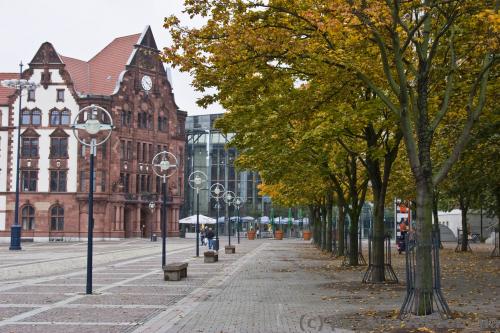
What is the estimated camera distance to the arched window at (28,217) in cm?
7575

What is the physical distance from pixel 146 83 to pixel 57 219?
19.6 metres

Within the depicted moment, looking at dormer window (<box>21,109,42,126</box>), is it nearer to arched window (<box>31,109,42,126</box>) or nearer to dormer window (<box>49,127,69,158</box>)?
arched window (<box>31,109,42,126</box>)

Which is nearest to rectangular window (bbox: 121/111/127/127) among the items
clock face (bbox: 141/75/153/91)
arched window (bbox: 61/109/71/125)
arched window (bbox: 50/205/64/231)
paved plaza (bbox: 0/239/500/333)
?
clock face (bbox: 141/75/153/91)

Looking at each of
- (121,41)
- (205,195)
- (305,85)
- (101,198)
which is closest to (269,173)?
(305,85)

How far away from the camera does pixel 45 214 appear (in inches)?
2975

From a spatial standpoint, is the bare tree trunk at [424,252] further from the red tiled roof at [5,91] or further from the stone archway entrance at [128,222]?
the red tiled roof at [5,91]

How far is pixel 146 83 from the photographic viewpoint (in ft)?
273

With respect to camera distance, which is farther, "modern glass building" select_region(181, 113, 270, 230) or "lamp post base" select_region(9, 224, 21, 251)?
"modern glass building" select_region(181, 113, 270, 230)

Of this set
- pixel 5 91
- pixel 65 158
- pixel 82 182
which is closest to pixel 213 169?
pixel 82 182

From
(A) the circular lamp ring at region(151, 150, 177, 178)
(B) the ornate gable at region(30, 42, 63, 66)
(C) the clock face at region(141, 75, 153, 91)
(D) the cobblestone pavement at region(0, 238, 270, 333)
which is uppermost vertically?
(B) the ornate gable at region(30, 42, 63, 66)

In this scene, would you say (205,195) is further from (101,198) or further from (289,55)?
(289,55)

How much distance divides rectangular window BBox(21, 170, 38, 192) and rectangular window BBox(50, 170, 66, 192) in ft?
5.97

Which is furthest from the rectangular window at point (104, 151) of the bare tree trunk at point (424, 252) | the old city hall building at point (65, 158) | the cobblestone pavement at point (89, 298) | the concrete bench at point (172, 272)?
the bare tree trunk at point (424, 252)

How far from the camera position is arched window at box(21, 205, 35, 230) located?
7575 centimetres
